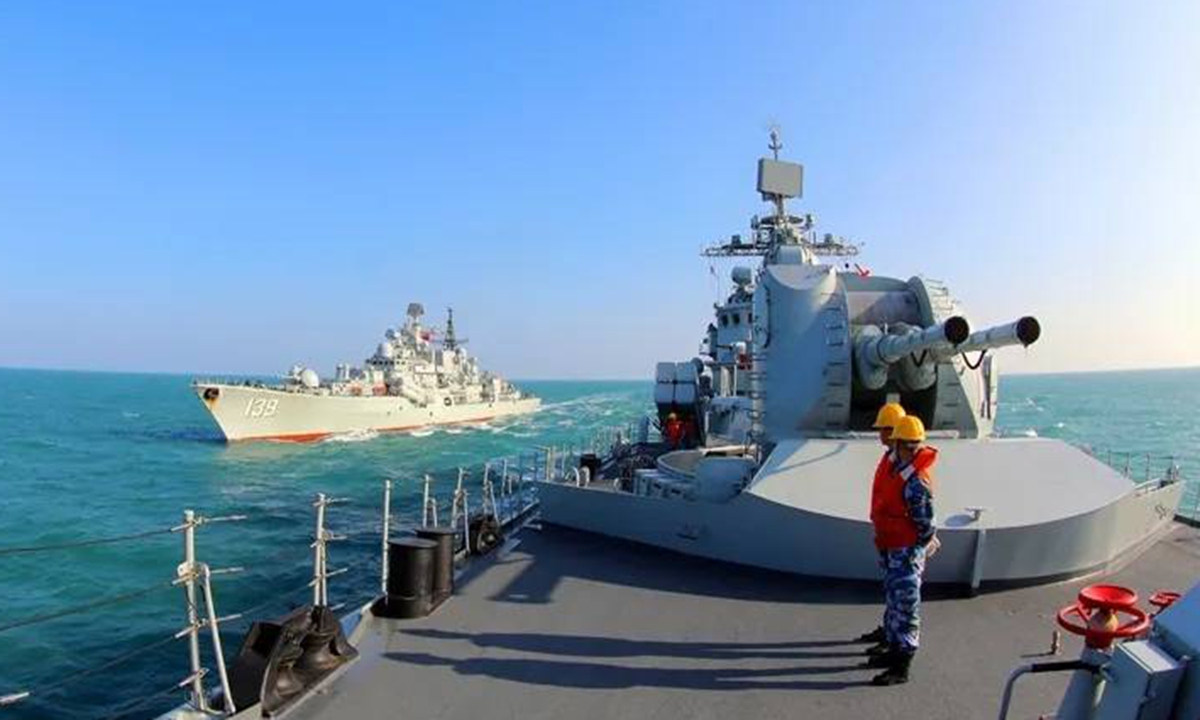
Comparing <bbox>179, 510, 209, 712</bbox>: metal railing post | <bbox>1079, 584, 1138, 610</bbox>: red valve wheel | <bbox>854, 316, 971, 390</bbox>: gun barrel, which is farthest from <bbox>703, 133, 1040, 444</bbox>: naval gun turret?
<bbox>179, 510, 209, 712</bbox>: metal railing post

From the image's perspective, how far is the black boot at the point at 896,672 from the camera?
444 cm

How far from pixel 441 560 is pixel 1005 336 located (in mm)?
4392

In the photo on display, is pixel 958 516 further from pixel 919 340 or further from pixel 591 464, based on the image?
pixel 591 464

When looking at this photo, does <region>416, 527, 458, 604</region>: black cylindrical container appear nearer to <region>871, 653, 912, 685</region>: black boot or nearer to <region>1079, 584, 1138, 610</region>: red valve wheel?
<region>871, 653, 912, 685</region>: black boot

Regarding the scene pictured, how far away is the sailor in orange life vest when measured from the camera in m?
4.34

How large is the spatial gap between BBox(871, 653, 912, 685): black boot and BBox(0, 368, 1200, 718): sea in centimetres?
359

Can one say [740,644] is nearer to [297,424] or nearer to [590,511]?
[590,511]

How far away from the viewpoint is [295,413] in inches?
1740

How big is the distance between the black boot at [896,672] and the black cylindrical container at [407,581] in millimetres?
3034

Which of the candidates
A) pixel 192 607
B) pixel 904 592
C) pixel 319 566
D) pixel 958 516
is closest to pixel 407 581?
pixel 319 566

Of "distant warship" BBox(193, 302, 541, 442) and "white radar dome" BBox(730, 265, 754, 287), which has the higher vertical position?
"white radar dome" BBox(730, 265, 754, 287)

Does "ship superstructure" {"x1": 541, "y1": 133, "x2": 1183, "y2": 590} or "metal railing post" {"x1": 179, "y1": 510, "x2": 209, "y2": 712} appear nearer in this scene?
"metal railing post" {"x1": 179, "y1": 510, "x2": 209, "y2": 712}

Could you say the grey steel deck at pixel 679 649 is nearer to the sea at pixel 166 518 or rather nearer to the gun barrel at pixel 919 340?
the sea at pixel 166 518

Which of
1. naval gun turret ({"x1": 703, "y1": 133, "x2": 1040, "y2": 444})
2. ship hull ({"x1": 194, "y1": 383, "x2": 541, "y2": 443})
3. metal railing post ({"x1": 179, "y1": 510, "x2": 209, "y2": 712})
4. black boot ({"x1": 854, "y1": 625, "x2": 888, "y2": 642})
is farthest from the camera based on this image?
ship hull ({"x1": 194, "y1": 383, "x2": 541, "y2": 443})
